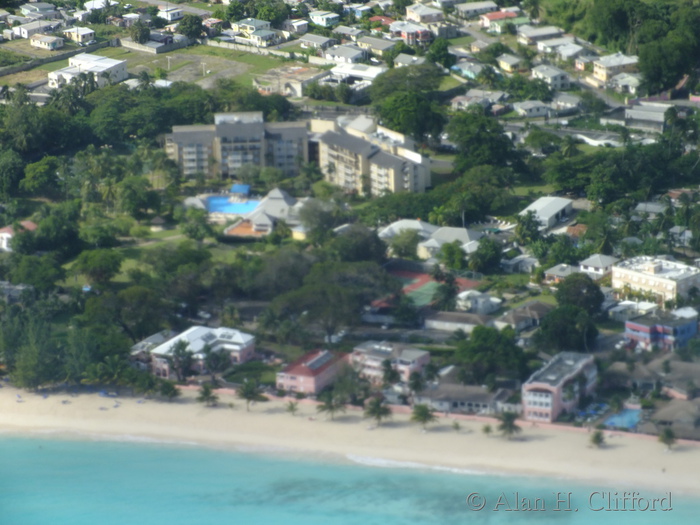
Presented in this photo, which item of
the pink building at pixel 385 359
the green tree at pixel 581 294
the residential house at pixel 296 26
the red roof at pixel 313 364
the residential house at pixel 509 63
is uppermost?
the green tree at pixel 581 294

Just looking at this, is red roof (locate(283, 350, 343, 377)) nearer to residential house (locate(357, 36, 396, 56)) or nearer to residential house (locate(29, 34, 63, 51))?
residential house (locate(357, 36, 396, 56))

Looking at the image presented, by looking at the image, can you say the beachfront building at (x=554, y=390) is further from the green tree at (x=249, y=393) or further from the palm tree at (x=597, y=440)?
the green tree at (x=249, y=393)

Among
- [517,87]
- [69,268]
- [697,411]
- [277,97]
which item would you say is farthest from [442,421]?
[517,87]

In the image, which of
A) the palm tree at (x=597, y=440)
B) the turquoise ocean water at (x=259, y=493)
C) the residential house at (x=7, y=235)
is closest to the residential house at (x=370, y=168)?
the residential house at (x=7, y=235)

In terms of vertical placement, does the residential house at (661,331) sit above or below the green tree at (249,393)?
above

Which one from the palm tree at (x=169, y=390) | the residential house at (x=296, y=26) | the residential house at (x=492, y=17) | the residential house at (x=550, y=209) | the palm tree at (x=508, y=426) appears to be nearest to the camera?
the palm tree at (x=508, y=426)

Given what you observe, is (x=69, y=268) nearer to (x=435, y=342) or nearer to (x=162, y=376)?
(x=162, y=376)
